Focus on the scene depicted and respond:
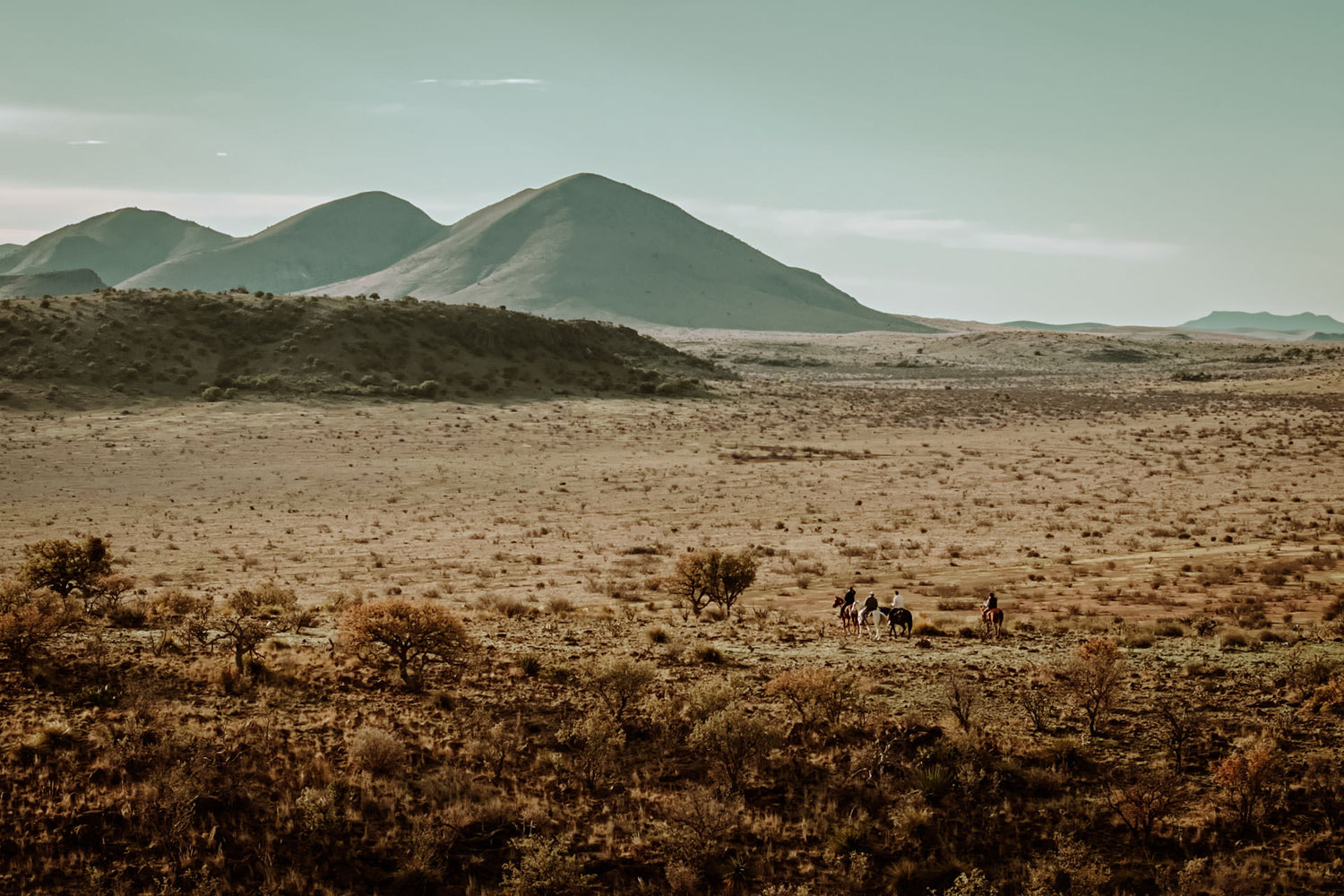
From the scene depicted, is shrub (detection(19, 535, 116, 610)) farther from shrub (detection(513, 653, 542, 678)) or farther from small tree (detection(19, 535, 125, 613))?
shrub (detection(513, 653, 542, 678))

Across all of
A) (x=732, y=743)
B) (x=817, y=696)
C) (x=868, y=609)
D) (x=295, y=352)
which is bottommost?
(x=732, y=743)

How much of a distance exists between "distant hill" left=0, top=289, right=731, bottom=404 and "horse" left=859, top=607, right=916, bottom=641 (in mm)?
58194

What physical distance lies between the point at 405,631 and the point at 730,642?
18.8 ft

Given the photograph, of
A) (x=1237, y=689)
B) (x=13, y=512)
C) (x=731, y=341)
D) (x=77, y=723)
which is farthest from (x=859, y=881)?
(x=731, y=341)

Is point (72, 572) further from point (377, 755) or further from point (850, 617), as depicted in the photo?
point (850, 617)

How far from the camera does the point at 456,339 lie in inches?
3376

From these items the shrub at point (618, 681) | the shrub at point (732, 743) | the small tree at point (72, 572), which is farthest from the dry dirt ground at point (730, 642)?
the small tree at point (72, 572)

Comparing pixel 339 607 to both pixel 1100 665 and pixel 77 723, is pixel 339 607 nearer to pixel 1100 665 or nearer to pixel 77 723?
pixel 77 723

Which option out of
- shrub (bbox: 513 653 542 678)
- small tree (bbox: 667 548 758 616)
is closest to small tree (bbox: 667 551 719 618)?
small tree (bbox: 667 548 758 616)

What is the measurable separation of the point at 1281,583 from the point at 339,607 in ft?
68.0

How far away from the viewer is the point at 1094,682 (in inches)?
531

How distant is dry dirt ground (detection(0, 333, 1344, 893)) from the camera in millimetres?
10922

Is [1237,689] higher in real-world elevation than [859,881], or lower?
higher

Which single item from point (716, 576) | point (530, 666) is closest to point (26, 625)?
point (530, 666)
